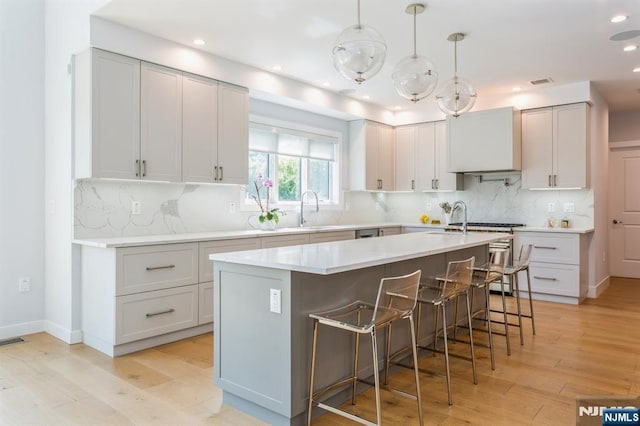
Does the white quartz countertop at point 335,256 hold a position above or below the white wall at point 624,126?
below

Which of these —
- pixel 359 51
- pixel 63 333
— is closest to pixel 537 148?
pixel 359 51

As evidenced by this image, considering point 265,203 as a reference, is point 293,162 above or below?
above

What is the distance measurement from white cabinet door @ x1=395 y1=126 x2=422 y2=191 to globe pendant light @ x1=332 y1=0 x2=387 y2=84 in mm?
4311

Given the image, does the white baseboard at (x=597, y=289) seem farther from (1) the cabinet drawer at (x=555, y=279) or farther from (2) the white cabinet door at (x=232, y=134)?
(2) the white cabinet door at (x=232, y=134)

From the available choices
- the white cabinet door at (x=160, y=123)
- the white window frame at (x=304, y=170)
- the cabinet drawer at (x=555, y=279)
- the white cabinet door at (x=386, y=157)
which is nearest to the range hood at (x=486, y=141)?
the white cabinet door at (x=386, y=157)

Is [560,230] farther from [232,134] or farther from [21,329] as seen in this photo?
[21,329]

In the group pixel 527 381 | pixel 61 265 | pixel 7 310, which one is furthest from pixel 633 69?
pixel 7 310

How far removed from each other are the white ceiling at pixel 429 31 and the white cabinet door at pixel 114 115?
1.22 ft

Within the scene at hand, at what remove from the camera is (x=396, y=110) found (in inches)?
273

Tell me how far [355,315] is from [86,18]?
3.11 meters

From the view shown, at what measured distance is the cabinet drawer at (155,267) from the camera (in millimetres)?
3359

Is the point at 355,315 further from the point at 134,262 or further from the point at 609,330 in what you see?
the point at 609,330

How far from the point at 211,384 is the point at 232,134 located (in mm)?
2552

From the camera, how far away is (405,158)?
272 inches
